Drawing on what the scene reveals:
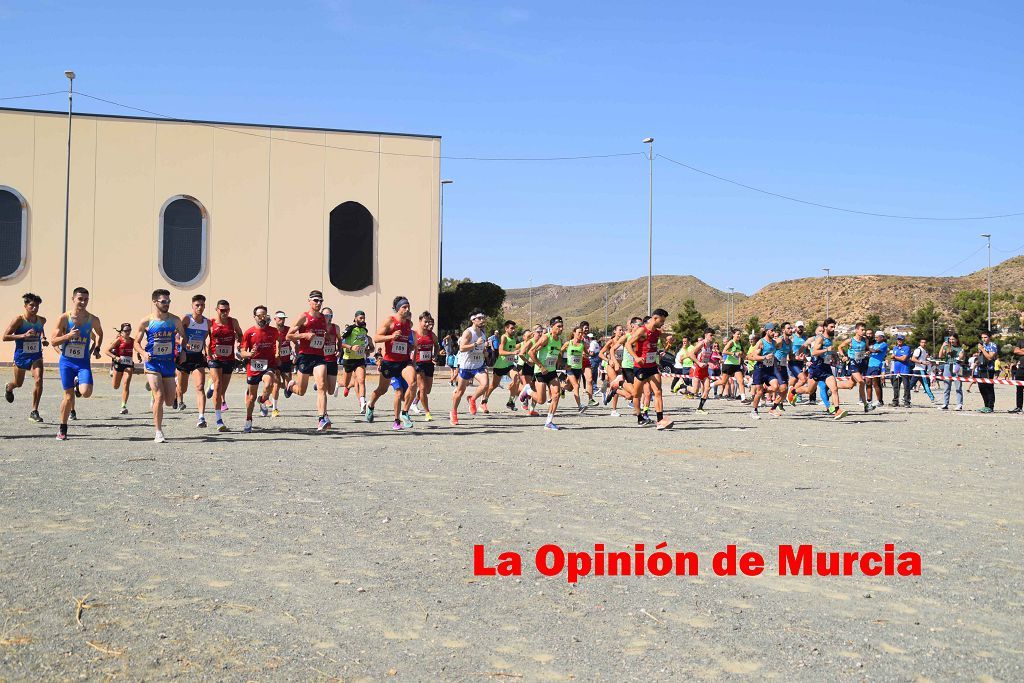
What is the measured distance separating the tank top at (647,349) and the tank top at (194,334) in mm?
6993

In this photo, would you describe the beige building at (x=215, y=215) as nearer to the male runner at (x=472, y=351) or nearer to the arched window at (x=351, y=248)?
the arched window at (x=351, y=248)

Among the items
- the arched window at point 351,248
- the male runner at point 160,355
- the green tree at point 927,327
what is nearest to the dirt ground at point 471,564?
the male runner at point 160,355

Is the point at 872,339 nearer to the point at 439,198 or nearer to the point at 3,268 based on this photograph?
the point at 439,198

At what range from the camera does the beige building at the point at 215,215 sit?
4475 centimetres

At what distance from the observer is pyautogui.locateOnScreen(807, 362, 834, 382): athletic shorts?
19.1 metres

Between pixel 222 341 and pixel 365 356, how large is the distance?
15.6 ft

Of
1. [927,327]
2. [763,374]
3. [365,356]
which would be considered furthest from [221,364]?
[927,327]

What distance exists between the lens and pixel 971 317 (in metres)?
76.6

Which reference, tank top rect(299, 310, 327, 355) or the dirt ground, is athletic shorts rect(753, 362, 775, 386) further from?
tank top rect(299, 310, 327, 355)

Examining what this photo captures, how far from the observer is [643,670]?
164 inches

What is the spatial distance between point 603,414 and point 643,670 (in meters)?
16.1

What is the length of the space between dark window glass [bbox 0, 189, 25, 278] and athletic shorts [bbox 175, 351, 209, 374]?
33673 millimetres

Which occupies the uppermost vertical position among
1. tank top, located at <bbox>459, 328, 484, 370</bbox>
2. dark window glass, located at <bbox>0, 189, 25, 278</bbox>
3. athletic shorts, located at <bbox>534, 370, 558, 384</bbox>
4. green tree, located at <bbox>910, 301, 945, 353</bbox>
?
dark window glass, located at <bbox>0, 189, 25, 278</bbox>

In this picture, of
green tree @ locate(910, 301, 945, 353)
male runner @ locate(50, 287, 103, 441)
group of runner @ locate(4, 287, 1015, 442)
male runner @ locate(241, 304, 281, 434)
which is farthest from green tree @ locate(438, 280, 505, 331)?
male runner @ locate(50, 287, 103, 441)
